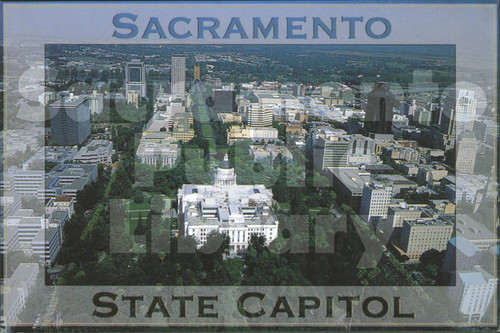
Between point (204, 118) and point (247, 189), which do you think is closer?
point (247, 189)

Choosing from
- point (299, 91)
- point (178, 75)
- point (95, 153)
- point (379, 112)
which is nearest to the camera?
point (95, 153)

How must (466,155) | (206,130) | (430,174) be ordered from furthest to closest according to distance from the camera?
(206,130), (466,155), (430,174)

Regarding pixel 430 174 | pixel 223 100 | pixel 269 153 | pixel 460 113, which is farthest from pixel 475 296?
pixel 223 100

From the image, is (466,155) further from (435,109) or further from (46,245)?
(46,245)

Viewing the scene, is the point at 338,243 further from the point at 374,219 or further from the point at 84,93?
the point at 84,93

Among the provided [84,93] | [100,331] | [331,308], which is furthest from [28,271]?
[84,93]
